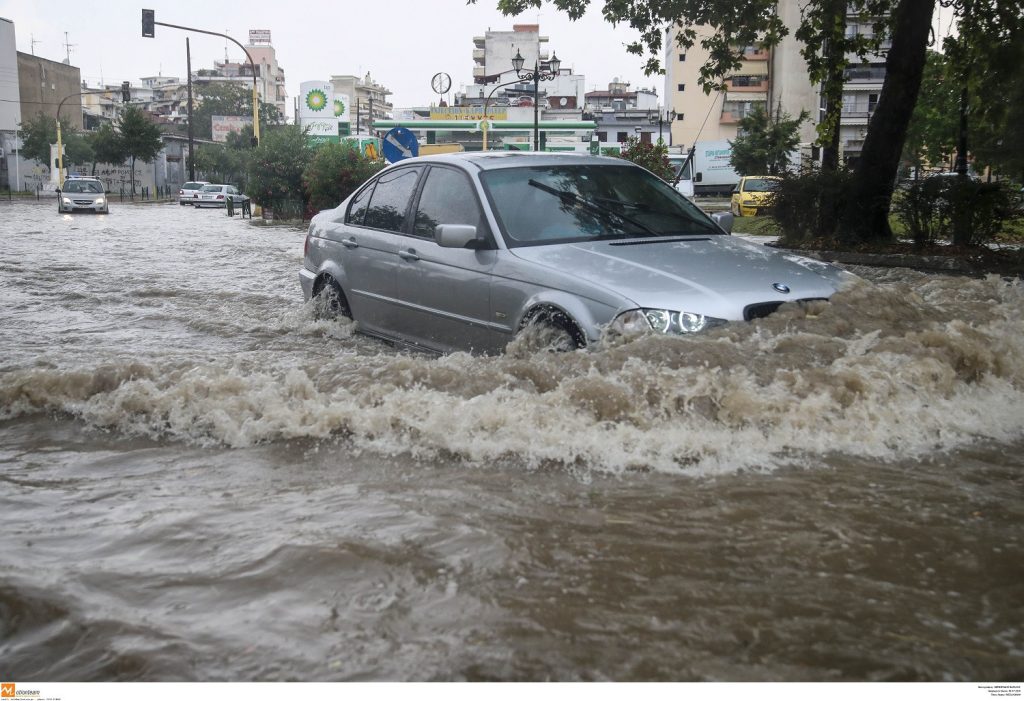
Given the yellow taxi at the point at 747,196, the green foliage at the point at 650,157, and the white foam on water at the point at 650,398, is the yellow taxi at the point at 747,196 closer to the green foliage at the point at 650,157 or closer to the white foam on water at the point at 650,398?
the green foliage at the point at 650,157

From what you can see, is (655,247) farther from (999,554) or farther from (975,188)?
(975,188)

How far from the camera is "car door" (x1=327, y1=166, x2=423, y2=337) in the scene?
7.20 metres

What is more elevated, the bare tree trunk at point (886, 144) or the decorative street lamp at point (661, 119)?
the decorative street lamp at point (661, 119)

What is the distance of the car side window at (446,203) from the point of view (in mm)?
6445

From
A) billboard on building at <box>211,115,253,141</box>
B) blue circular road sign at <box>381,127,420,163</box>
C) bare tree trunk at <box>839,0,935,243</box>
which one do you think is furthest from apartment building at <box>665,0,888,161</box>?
bare tree trunk at <box>839,0,935,243</box>

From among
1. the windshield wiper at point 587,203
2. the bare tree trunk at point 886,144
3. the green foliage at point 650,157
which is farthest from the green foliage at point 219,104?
the windshield wiper at point 587,203

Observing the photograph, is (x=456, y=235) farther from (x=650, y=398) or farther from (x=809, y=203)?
(x=809, y=203)

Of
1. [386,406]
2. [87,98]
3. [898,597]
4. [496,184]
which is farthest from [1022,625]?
[87,98]

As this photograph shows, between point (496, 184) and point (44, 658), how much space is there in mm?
4306

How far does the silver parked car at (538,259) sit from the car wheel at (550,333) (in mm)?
11

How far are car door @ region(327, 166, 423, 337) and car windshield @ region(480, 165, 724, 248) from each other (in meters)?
0.97

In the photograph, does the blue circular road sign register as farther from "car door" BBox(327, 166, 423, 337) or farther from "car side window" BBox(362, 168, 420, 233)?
"car side window" BBox(362, 168, 420, 233)

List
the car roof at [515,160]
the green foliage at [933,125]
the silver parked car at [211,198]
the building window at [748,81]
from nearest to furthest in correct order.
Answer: the car roof at [515,160] → the green foliage at [933,125] → the silver parked car at [211,198] → the building window at [748,81]

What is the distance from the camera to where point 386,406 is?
5.12 metres
